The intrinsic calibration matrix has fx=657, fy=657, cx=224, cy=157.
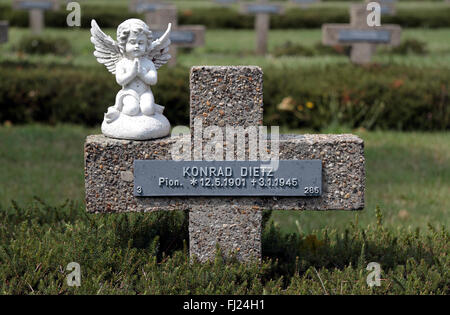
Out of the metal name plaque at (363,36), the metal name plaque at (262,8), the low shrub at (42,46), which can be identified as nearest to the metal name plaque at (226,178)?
the metal name plaque at (363,36)

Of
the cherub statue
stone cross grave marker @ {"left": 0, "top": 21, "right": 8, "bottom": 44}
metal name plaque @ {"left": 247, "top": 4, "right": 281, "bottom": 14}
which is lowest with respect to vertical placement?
the cherub statue

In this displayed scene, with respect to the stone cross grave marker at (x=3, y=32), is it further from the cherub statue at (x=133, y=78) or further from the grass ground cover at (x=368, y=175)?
the cherub statue at (x=133, y=78)

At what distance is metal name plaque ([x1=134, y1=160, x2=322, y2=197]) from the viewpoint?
3.41m

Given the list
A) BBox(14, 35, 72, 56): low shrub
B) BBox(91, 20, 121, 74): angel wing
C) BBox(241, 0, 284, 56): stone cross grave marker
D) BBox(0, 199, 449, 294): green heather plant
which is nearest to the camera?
BBox(0, 199, 449, 294): green heather plant

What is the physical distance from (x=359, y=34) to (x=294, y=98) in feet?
6.68

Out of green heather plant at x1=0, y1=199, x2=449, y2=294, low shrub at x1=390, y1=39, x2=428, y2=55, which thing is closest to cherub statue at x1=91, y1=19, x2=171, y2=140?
green heather plant at x1=0, y1=199, x2=449, y2=294

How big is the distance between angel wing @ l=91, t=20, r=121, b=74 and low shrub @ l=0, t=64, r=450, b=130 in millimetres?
4003

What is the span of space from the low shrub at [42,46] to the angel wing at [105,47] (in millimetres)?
9530

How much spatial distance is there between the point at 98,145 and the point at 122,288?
746mm

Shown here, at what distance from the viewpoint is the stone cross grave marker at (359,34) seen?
9.12 metres

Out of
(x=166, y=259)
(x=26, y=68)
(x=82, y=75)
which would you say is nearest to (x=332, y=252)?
(x=166, y=259)

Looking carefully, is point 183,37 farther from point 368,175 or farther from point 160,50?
point 160,50

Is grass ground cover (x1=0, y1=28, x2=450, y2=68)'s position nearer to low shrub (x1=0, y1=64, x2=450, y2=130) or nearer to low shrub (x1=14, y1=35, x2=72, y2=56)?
low shrub (x1=14, y1=35, x2=72, y2=56)
